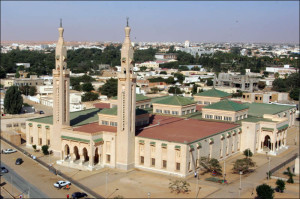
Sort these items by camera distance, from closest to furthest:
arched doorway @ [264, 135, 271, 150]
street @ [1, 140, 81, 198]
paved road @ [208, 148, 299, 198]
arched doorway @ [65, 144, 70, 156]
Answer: paved road @ [208, 148, 299, 198]
street @ [1, 140, 81, 198]
arched doorway @ [65, 144, 70, 156]
arched doorway @ [264, 135, 271, 150]

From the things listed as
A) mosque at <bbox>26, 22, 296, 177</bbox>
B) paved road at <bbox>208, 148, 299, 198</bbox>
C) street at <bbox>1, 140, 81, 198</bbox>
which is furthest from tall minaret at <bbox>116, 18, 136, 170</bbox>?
paved road at <bbox>208, 148, 299, 198</bbox>

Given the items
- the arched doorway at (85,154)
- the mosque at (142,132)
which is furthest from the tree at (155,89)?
the arched doorway at (85,154)

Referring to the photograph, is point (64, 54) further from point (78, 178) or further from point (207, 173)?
point (207, 173)

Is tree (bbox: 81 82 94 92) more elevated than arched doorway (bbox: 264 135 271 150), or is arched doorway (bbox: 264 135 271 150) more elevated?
tree (bbox: 81 82 94 92)

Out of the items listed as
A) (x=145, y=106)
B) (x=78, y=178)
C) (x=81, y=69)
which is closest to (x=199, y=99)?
(x=145, y=106)

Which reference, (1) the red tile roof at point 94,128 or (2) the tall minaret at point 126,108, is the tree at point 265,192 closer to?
(2) the tall minaret at point 126,108

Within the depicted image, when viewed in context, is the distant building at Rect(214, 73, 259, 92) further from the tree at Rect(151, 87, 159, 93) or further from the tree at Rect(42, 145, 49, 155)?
the tree at Rect(42, 145, 49, 155)

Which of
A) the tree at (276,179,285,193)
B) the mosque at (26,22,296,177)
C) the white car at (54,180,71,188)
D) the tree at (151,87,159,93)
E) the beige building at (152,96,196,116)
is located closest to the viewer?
the tree at (276,179,285,193)
